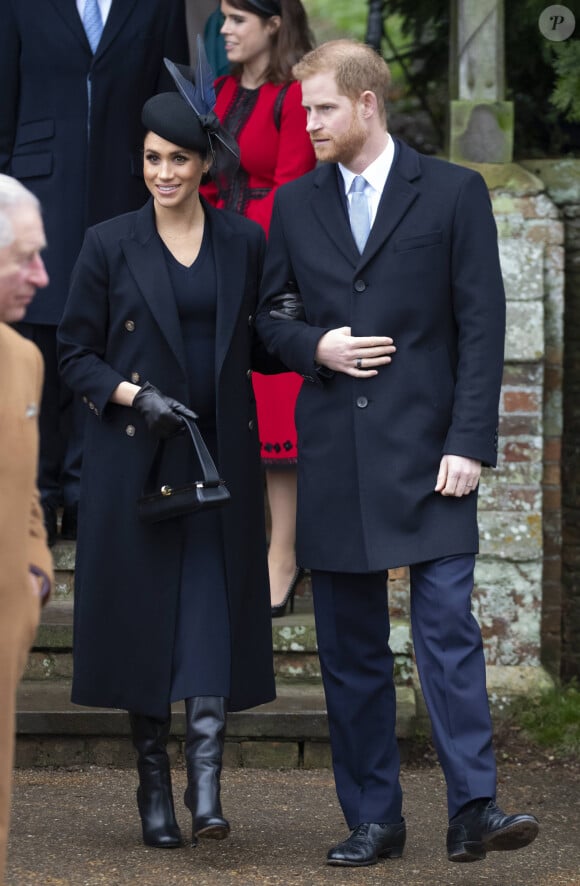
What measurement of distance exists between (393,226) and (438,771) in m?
2.04

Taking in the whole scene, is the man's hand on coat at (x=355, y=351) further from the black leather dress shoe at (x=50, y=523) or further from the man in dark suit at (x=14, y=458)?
the black leather dress shoe at (x=50, y=523)

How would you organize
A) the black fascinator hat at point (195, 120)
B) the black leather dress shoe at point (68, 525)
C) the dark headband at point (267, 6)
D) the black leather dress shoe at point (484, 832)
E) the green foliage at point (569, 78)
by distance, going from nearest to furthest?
1. the black leather dress shoe at point (484, 832)
2. the black fascinator hat at point (195, 120)
3. the dark headband at point (267, 6)
4. the black leather dress shoe at point (68, 525)
5. the green foliage at point (569, 78)

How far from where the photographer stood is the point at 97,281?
14.9 feet

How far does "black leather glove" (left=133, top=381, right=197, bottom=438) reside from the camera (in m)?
4.28

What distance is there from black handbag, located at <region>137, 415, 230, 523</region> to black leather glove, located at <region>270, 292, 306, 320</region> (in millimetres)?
383

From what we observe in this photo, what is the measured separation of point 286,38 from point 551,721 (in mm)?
2443

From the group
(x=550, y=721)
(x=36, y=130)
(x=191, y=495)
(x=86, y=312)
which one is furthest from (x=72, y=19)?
(x=550, y=721)

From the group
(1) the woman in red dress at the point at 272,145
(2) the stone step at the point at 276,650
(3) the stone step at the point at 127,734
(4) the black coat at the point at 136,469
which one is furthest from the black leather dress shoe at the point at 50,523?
(4) the black coat at the point at 136,469

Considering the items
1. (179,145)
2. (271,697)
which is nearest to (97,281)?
(179,145)

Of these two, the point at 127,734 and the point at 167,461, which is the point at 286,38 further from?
the point at 127,734

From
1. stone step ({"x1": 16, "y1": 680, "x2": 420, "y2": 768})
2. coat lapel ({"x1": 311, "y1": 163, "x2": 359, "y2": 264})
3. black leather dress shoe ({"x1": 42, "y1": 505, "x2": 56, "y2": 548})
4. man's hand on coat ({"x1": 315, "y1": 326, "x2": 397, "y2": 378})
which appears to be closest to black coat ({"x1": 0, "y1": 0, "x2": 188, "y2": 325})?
black leather dress shoe ({"x1": 42, "y1": 505, "x2": 56, "y2": 548})

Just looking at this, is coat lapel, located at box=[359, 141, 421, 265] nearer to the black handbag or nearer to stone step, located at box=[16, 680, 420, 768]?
the black handbag

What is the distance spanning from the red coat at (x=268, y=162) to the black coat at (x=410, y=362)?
1.34m

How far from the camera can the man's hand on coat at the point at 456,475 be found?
4277 millimetres
